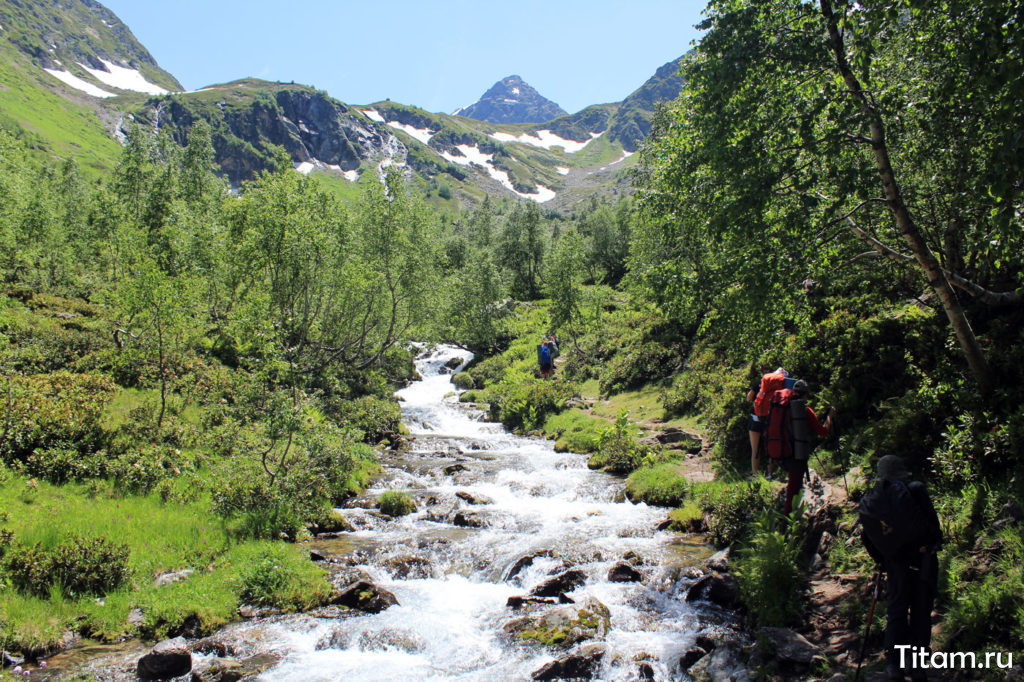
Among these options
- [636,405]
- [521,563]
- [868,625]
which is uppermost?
[868,625]

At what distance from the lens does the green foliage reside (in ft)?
29.8

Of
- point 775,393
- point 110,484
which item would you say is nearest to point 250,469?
point 110,484

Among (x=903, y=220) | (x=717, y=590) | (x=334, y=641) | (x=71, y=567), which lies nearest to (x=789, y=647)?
(x=717, y=590)

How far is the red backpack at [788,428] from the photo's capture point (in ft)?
36.4

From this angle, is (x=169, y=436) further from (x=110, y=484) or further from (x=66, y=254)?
(x=66, y=254)

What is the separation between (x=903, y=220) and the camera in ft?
29.3

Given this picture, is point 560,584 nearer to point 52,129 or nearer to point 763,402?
point 763,402

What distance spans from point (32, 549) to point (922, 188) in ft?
60.8

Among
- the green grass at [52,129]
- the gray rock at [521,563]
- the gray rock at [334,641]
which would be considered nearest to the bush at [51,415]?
the gray rock at [334,641]

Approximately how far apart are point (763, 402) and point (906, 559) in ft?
20.1

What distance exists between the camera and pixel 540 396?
30.5 metres

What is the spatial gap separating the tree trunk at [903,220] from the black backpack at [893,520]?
3.97 metres

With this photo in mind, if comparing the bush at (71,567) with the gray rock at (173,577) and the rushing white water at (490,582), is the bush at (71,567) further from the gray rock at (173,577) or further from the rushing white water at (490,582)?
the rushing white water at (490,582)

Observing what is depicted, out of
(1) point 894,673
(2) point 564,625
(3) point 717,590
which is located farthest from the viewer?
(3) point 717,590
